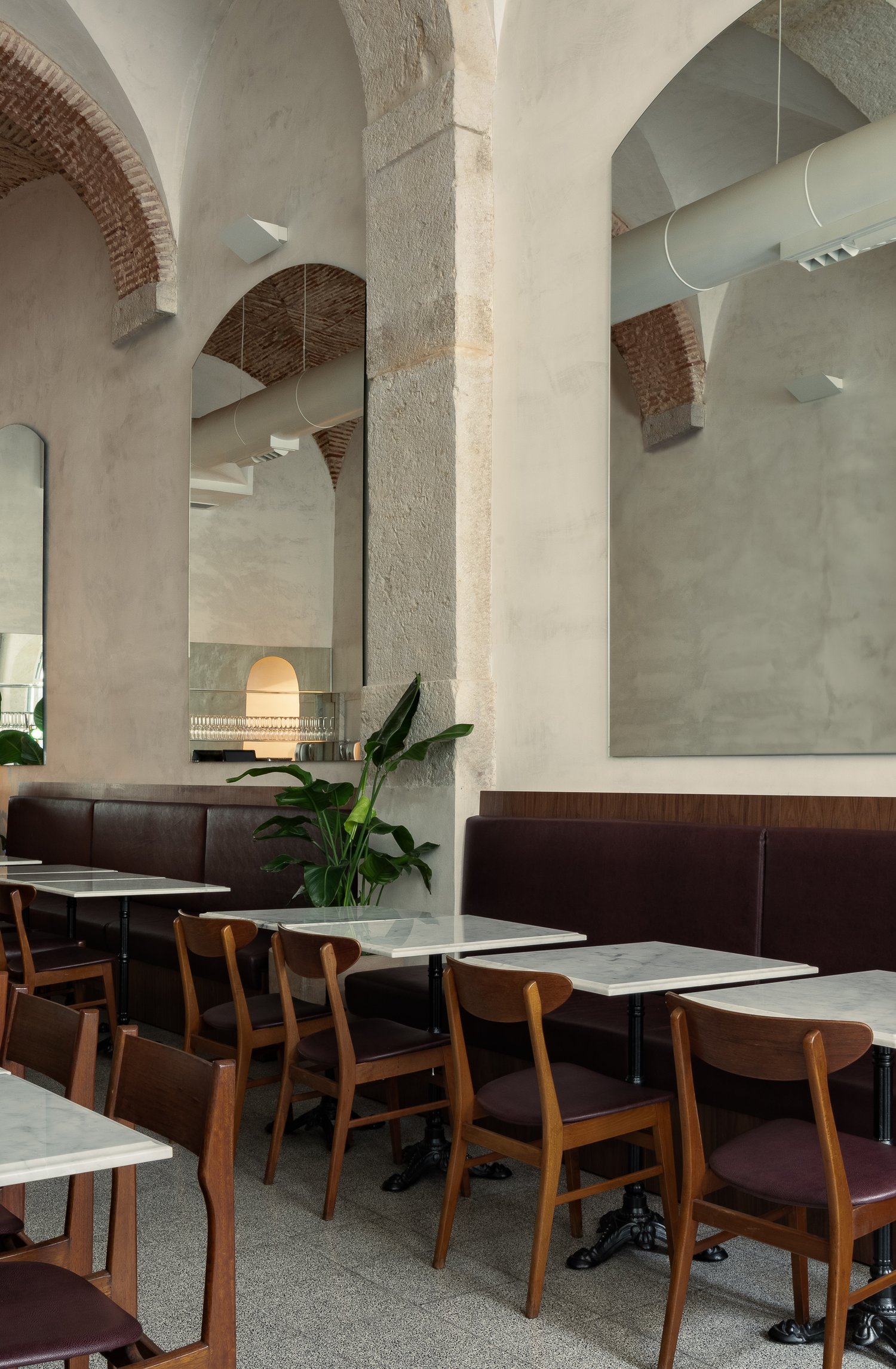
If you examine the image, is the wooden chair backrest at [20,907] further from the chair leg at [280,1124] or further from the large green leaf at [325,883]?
the chair leg at [280,1124]

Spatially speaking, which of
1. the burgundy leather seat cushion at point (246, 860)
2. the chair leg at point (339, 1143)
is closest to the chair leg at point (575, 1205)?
the chair leg at point (339, 1143)

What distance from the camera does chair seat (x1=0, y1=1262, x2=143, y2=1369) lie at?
5.38 ft

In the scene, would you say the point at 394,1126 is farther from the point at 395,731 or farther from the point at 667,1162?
the point at 395,731

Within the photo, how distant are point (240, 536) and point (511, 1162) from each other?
12.7 feet

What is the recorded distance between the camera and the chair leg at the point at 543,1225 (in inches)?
109

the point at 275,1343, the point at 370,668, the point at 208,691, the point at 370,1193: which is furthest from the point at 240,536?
the point at 275,1343

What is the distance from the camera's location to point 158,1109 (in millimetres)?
1953

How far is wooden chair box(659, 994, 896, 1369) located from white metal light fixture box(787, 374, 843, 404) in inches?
84.1

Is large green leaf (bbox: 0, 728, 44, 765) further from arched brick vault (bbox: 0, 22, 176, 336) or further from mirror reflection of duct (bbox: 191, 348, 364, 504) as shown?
arched brick vault (bbox: 0, 22, 176, 336)

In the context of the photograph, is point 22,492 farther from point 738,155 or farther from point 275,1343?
point 275,1343

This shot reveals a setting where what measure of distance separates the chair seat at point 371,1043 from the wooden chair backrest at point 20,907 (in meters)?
1.65

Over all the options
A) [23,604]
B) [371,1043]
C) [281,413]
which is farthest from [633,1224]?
[23,604]

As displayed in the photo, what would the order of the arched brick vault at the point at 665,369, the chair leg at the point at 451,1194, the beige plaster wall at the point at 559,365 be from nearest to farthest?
the chair leg at the point at 451,1194 < the arched brick vault at the point at 665,369 < the beige plaster wall at the point at 559,365

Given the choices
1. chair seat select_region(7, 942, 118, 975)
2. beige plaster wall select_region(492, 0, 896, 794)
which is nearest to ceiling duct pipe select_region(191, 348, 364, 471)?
beige plaster wall select_region(492, 0, 896, 794)
